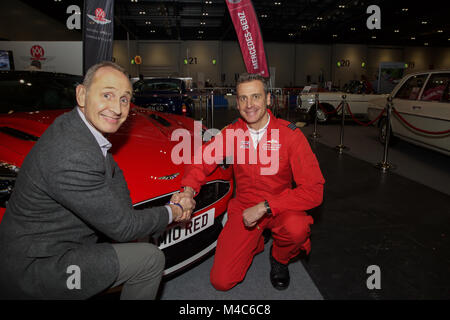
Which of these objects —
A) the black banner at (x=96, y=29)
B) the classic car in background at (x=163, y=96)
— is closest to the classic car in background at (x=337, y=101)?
the classic car in background at (x=163, y=96)

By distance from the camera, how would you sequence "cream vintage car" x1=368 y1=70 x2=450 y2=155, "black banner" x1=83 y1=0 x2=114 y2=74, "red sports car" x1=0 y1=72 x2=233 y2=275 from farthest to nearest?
"black banner" x1=83 y1=0 x2=114 y2=74 → "cream vintage car" x1=368 y1=70 x2=450 y2=155 → "red sports car" x1=0 y1=72 x2=233 y2=275

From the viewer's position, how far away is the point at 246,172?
2.19 m

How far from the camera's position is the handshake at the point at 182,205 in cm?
149

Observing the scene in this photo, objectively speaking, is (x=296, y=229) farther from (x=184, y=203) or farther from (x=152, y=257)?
(x=152, y=257)

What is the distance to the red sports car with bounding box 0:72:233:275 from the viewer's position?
1644 millimetres

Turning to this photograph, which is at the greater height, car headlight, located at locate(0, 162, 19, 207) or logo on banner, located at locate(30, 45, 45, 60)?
logo on banner, located at locate(30, 45, 45, 60)

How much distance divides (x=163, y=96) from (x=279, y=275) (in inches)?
195

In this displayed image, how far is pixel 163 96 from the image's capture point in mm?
6207

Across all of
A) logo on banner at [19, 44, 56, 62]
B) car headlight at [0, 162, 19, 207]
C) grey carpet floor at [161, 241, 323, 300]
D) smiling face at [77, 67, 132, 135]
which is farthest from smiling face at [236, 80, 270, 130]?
logo on banner at [19, 44, 56, 62]

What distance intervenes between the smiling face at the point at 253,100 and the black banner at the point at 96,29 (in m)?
3.89

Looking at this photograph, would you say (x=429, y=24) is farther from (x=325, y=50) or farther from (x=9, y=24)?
(x=9, y=24)

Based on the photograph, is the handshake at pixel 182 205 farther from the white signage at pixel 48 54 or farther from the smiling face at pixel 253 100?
the white signage at pixel 48 54

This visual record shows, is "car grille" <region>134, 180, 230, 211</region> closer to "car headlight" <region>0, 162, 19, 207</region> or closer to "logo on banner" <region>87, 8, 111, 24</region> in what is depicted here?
"car headlight" <region>0, 162, 19, 207</region>

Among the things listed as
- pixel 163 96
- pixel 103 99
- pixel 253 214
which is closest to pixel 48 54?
pixel 163 96
